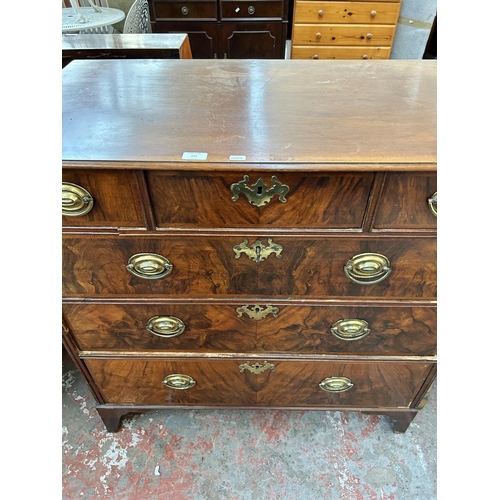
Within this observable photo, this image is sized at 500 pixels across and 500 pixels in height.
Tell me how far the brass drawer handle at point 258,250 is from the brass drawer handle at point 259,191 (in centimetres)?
11

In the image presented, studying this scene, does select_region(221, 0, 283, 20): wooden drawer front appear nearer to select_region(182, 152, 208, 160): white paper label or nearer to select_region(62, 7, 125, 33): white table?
select_region(62, 7, 125, 33): white table

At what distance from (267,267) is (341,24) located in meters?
2.46

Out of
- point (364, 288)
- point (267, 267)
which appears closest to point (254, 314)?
point (267, 267)

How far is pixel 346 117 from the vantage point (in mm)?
827

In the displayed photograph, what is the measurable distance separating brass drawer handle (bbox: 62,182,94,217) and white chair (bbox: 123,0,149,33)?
2.00m

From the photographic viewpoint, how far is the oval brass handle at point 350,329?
0.96 m

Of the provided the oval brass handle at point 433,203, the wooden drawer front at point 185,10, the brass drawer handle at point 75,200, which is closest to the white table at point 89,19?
the wooden drawer front at point 185,10

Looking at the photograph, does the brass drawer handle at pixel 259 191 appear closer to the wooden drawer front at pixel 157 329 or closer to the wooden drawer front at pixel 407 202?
the wooden drawer front at pixel 407 202

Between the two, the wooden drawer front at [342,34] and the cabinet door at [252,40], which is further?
the cabinet door at [252,40]

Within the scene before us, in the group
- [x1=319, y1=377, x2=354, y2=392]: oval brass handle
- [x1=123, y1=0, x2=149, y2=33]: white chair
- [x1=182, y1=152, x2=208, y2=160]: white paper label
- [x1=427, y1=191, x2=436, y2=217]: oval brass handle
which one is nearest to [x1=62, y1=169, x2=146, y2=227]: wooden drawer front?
[x1=182, y1=152, x2=208, y2=160]: white paper label

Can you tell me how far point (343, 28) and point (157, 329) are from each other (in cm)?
258

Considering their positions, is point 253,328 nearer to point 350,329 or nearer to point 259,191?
point 350,329
